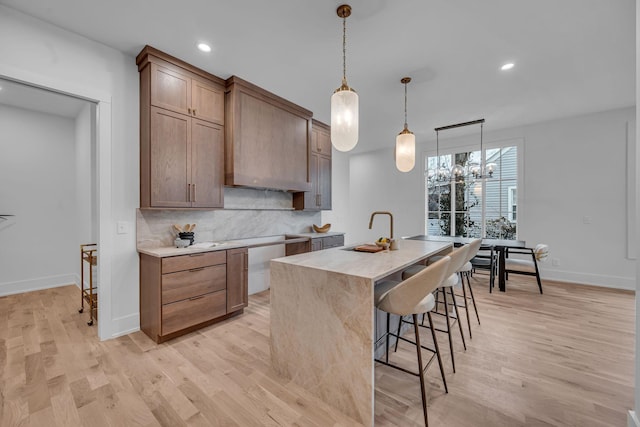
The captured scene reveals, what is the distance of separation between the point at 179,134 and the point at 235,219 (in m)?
1.33

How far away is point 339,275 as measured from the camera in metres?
1.55

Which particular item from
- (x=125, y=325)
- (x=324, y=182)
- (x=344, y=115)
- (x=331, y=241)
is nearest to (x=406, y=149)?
(x=344, y=115)

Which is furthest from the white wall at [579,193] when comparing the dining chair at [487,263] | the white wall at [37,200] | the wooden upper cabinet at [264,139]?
the white wall at [37,200]

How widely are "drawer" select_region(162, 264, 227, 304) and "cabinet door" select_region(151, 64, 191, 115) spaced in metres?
1.63

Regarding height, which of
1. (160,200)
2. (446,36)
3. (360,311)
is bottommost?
(360,311)

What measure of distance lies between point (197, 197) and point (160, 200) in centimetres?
37

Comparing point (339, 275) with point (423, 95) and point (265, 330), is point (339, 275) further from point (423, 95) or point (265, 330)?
point (423, 95)

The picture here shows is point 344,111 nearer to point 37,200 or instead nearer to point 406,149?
point 406,149

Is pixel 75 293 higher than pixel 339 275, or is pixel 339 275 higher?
pixel 339 275

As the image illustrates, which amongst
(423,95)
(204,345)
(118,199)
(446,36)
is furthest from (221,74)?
(204,345)

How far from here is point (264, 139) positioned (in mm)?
3420

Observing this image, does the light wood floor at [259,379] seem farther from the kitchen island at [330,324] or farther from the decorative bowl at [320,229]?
the decorative bowl at [320,229]

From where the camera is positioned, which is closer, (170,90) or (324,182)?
(170,90)

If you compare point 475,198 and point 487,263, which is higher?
point 475,198
